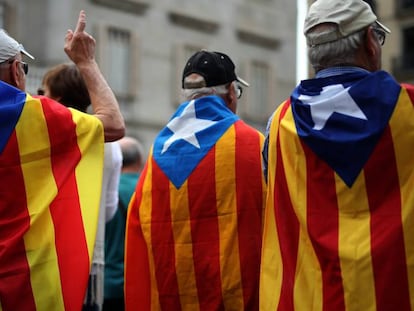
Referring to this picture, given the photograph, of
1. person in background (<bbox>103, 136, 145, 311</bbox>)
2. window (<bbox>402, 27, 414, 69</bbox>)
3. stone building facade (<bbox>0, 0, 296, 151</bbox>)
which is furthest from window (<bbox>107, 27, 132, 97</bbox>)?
person in background (<bbox>103, 136, 145, 311</bbox>)

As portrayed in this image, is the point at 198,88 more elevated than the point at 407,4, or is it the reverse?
the point at 198,88

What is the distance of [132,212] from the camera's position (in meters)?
5.06

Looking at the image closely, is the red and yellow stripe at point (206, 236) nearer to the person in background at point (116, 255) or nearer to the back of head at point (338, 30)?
the back of head at point (338, 30)

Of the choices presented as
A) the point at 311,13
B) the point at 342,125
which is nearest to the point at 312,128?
the point at 342,125

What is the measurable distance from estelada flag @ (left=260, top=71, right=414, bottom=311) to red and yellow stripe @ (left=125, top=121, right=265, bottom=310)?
0.79m

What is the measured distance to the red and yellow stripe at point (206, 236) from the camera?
4.64 m

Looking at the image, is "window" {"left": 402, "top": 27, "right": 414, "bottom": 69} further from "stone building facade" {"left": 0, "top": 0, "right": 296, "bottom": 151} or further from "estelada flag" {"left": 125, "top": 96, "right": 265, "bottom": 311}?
"estelada flag" {"left": 125, "top": 96, "right": 265, "bottom": 311}

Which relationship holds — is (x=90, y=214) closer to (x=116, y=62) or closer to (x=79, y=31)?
(x=79, y=31)

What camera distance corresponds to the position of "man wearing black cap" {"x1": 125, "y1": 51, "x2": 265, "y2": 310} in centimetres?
466

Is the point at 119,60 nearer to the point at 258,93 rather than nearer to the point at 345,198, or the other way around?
the point at 258,93

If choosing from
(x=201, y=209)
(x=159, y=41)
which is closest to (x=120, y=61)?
(x=159, y=41)

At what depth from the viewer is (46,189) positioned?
161 inches

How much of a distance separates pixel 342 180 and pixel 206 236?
122 centimetres

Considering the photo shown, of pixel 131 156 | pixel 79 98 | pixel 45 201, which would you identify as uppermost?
pixel 79 98
